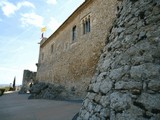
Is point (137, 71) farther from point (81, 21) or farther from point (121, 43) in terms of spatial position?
point (81, 21)

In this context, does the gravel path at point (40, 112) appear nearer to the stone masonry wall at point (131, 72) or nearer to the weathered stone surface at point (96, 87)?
the weathered stone surface at point (96, 87)

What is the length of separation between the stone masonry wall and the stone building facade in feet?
14.7

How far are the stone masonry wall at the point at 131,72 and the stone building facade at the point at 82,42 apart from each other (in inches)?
177

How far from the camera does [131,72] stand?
220cm

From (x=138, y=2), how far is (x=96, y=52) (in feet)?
16.0

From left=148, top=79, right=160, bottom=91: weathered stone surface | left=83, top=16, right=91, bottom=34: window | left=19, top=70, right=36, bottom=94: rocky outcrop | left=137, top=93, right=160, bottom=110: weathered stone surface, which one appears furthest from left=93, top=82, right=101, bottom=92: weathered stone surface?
left=19, top=70, right=36, bottom=94: rocky outcrop

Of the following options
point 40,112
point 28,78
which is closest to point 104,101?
point 40,112

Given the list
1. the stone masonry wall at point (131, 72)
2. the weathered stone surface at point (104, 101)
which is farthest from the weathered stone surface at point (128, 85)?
the weathered stone surface at point (104, 101)

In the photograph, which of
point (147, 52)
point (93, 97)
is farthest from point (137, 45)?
point (93, 97)

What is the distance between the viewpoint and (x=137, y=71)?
2.12m

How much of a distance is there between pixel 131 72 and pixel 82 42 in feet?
22.7

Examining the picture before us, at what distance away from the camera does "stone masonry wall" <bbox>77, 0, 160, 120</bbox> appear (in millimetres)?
1882

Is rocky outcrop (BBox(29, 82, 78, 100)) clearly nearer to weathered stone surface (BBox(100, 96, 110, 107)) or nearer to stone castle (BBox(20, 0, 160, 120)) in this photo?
stone castle (BBox(20, 0, 160, 120))

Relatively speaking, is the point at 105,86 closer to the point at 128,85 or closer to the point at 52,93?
the point at 128,85
